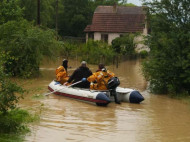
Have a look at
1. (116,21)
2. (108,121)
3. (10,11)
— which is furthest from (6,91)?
(116,21)

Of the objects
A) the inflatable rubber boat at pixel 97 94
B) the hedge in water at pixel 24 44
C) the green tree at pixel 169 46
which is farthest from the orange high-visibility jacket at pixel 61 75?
the hedge in water at pixel 24 44

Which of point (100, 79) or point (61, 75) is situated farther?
point (61, 75)

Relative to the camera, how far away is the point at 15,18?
24422 millimetres

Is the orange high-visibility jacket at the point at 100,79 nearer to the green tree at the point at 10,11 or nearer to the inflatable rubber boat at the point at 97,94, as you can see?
the inflatable rubber boat at the point at 97,94

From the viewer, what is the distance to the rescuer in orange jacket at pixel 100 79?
615 inches

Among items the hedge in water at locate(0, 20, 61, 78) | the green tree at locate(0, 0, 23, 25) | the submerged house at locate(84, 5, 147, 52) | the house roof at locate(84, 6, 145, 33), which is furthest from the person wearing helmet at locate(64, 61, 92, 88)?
the house roof at locate(84, 6, 145, 33)

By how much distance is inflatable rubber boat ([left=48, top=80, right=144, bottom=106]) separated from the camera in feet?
48.9

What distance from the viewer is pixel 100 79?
1570 centimetres

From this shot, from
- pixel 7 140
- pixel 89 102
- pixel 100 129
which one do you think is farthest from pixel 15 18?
pixel 7 140

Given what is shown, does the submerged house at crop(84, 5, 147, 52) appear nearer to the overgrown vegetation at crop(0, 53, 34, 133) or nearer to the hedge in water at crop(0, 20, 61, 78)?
the hedge in water at crop(0, 20, 61, 78)

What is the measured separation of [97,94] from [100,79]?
0.93 meters

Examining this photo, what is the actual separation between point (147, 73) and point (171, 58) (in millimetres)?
2160

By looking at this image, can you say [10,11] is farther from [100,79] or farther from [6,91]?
[6,91]

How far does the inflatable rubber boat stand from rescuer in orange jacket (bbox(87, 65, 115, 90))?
33 centimetres
